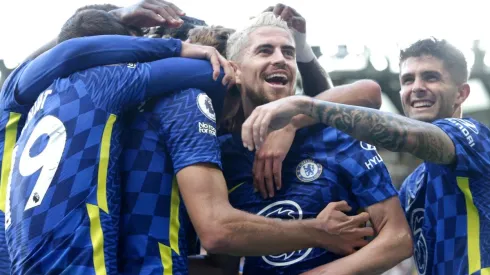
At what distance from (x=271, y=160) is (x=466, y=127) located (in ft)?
3.18

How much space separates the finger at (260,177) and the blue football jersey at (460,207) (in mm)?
861

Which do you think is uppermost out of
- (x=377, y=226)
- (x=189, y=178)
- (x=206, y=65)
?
(x=206, y=65)

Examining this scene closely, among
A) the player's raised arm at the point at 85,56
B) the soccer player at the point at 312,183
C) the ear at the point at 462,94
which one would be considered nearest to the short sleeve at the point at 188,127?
the player's raised arm at the point at 85,56

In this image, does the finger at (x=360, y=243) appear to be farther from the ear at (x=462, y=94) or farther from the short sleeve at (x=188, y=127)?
the ear at (x=462, y=94)

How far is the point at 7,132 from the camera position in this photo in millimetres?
4219

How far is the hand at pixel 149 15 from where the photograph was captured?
4.28 metres

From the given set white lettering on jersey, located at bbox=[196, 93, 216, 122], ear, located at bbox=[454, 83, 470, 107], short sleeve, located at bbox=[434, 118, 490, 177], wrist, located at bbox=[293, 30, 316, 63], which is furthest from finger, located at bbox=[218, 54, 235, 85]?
ear, located at bbox=[454, 83, 470, 107]

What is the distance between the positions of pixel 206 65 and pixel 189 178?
1.80ft

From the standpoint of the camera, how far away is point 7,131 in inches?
166

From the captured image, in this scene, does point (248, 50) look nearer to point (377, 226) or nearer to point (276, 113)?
point (276, 113)

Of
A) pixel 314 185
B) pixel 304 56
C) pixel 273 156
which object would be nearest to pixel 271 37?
pixel 304 56

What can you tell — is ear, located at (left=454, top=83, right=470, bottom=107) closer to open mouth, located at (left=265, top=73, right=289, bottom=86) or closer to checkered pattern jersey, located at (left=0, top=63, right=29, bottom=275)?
open mouth, located at (left=265, top=73, right=289, bottom=86)

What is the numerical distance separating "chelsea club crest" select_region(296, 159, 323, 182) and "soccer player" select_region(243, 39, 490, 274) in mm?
294

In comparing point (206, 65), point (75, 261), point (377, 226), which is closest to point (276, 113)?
point (206, 65)
